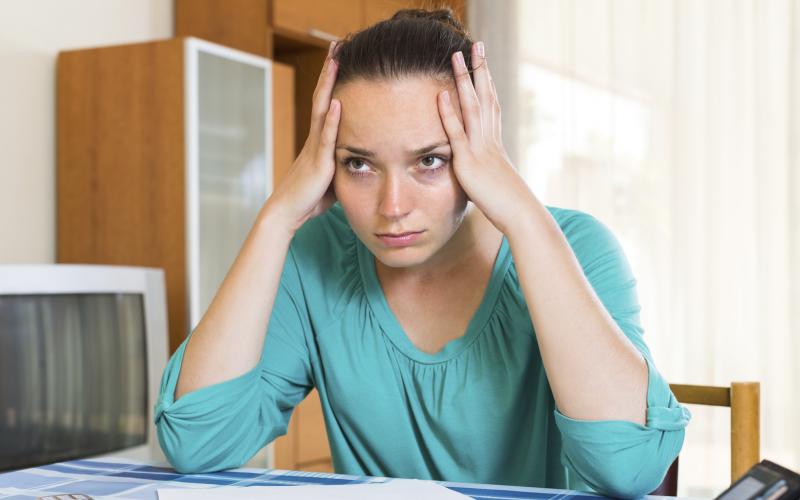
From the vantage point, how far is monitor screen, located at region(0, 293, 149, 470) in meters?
2.04

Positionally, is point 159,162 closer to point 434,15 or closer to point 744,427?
point 434,15

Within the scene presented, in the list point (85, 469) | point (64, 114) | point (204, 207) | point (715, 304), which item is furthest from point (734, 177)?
point (85, 469)

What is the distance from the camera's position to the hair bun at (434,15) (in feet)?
4.18

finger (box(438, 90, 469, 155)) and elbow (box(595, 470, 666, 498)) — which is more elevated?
finger (box(438, 90, 469, 155))

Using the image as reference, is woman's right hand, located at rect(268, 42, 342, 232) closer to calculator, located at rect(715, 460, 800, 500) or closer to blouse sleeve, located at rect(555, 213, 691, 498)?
blouse sleeve, located at rect(555, 213, 691, 498)

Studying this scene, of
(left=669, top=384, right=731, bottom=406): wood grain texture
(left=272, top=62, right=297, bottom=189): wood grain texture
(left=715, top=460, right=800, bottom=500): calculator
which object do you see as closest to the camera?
(left=715, top=460, right=800, bottom=500): calculator

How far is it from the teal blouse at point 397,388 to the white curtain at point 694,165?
7.25 feet

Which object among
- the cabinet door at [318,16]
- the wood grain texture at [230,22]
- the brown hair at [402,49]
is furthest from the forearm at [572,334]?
the wood grain texture at [230,22]

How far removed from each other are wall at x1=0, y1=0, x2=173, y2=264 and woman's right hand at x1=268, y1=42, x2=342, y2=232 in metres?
1.62

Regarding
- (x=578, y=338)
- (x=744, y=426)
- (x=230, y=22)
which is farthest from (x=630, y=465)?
(x=230, y=22)

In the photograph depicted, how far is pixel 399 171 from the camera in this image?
3.63 ft

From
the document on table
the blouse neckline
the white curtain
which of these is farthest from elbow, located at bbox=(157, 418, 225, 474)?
the white curtain

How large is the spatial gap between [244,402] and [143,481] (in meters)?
0.21

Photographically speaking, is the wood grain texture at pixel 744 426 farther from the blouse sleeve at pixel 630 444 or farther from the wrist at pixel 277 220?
the wrist at pixel 277 220
